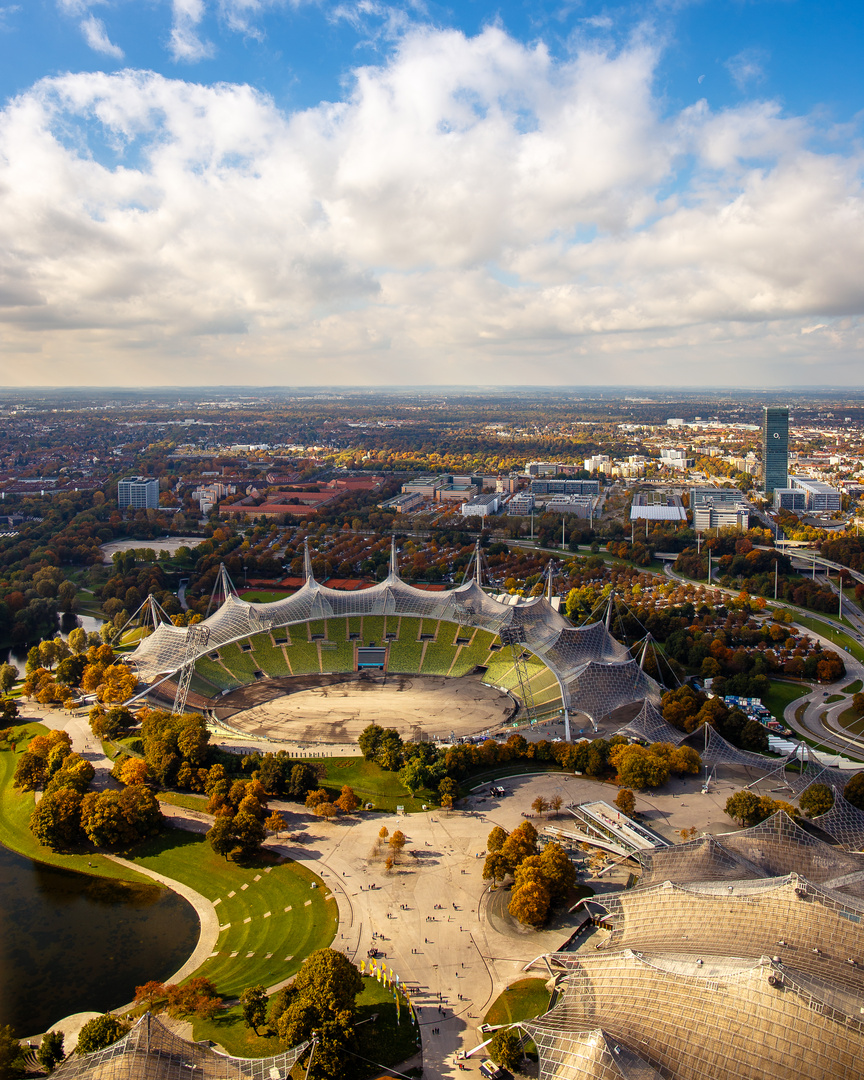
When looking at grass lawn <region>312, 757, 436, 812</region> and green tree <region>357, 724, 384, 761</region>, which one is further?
green tree <region>357, 724, 384, 761</region>

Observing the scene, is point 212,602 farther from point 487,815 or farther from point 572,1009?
point 572,1009

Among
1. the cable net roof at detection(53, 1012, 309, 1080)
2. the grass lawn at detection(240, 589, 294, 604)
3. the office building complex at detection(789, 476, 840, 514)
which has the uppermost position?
the office building complex at detection(789, 476, 840, 514)

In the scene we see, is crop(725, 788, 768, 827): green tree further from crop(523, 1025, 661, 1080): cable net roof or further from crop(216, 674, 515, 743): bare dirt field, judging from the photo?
crop(523, 1025, 661, 1080): cable net roof

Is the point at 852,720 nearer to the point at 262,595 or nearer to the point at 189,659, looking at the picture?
the point at 189,659

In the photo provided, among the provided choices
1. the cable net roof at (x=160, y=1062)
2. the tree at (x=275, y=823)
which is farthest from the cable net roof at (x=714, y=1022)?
the tree at (x=275, y=823)

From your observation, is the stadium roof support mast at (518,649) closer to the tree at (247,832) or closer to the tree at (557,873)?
the tree at (557,873)

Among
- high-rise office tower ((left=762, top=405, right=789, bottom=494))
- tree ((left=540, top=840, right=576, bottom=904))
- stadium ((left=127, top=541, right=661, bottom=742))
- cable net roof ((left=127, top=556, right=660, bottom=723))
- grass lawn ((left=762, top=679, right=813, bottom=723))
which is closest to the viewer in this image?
tree ((left=540, top=840, right=576, bottom=904))

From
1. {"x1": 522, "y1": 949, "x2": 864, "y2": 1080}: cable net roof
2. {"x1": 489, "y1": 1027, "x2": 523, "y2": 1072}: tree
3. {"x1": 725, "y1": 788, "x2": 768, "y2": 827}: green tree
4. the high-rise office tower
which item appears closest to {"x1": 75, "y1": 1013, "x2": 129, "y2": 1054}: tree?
{"x1": 489, "y1": 1027, "x2": 523, "y2": 1072}: tree
